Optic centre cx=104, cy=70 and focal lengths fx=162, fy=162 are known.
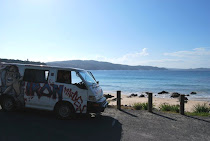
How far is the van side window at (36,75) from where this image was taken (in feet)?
22.1

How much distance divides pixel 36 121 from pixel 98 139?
9.34 ft

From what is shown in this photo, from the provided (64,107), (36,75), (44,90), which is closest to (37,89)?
(44,90)

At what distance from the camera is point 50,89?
6570 millimetres

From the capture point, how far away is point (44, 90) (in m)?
6.63

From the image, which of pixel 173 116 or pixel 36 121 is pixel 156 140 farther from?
pixel 36 121

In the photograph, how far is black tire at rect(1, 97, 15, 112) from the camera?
7223mm

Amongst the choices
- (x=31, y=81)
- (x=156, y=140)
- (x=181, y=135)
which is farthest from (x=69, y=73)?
(x=181, y=135)

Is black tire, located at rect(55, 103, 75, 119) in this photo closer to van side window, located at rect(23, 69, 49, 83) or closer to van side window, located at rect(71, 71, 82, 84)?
van side window, located at rect(71, 71, 82, 84)

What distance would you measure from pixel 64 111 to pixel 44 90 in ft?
3.90

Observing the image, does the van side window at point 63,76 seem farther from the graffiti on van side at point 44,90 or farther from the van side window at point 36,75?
the van side window at point 36,75

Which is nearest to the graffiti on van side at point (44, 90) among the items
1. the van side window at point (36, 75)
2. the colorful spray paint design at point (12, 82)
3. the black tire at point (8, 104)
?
the van side window at point (36, 75)

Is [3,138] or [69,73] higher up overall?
[69,73]

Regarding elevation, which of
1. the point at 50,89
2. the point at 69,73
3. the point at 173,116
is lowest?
the point at 173,116

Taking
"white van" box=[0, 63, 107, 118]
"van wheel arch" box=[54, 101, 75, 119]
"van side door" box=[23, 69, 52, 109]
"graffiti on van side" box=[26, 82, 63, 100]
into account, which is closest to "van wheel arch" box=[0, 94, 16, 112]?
"white van" box=[0, 63, 107, 118]
